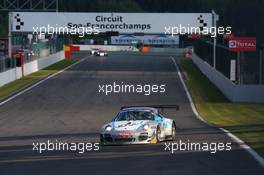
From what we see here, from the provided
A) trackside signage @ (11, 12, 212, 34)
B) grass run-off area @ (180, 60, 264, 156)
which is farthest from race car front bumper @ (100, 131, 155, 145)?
trackside signage @ (11, 12, 212, 34)

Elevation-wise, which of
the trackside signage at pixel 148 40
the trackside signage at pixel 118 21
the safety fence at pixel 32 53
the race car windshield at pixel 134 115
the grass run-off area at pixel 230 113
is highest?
the trackside signage at pixel 118 21

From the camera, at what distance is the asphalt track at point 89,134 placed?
49.5 ft

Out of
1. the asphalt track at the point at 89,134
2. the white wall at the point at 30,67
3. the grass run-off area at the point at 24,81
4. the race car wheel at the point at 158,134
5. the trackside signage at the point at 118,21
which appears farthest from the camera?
the trackside signage at the point at 118,21

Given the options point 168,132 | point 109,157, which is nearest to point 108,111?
point 168,132

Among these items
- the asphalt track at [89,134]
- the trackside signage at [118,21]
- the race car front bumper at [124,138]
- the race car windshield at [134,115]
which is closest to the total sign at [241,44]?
the asphalt track at [89,134]

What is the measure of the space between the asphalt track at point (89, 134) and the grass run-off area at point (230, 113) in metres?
0.67

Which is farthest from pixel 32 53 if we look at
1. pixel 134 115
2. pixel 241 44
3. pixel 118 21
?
pixel 134 115

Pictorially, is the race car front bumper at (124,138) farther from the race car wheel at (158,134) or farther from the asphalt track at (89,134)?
the race car wheel at (158,134)

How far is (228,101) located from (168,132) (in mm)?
19680

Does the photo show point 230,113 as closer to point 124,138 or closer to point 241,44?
point 241,44

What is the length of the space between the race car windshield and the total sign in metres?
21.6

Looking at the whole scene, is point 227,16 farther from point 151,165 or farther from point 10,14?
point 151,165

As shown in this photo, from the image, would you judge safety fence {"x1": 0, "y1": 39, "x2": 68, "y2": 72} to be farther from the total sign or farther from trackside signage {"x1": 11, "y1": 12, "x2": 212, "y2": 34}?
the total sign

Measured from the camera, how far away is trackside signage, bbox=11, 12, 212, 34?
59.3 m
